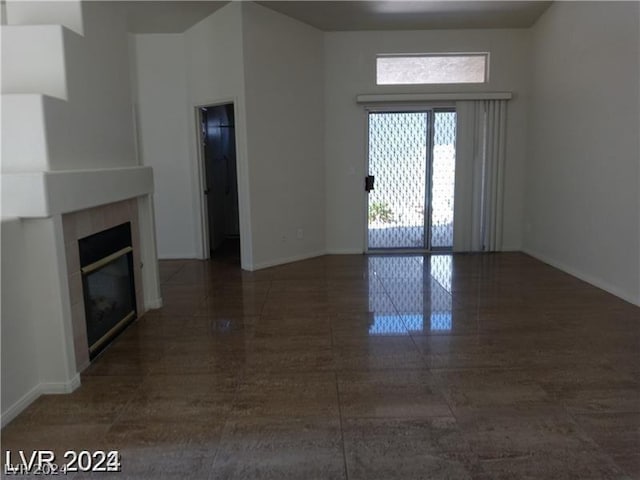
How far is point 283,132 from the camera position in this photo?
18.7ft

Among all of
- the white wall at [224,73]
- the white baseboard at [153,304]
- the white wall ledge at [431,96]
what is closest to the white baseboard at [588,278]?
the white wall ledge at [431,96]

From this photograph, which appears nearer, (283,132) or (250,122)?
(250,122)

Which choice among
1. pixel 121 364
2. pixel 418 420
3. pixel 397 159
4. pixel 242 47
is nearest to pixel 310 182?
pixel 397 159

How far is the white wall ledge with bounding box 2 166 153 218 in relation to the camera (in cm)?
232

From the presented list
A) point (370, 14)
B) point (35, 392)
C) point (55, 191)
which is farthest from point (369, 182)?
point (35, 392)

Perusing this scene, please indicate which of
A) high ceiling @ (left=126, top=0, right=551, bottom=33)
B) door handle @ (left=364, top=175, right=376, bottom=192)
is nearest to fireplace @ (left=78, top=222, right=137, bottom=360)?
high ceiling @ (left=126, top=0, right=551, bottom=33)

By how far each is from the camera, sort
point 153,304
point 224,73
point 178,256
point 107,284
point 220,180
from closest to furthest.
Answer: point 107,284 → point 153,304 → point 224,73 → point 178,256 → point 220,180

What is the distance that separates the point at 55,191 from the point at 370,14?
439 centimetres

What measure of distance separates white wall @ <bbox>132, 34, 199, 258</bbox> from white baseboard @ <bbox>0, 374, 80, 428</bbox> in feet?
12.2

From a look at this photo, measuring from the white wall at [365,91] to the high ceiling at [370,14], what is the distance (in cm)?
17

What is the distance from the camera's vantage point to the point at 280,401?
2484mm

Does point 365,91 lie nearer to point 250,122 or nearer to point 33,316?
point 250,122

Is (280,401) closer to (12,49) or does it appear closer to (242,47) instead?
(12,49)

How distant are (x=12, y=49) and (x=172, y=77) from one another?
3.48 meters
